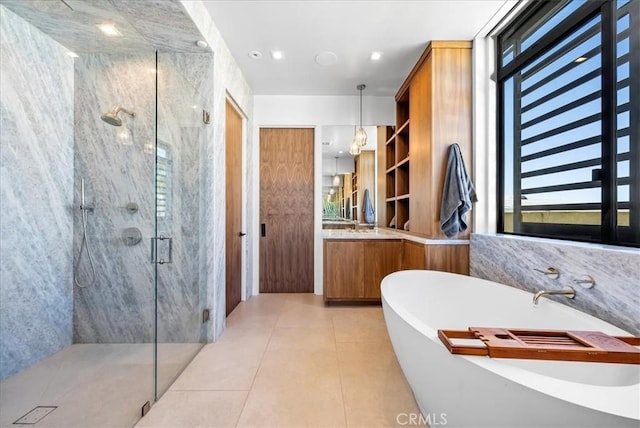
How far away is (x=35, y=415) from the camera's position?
1418 mm

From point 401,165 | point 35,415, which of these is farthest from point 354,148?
point 35,415

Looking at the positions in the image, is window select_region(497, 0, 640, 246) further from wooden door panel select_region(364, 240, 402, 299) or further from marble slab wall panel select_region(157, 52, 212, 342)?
marble slab wall panel select_region(157, 52, 212, 342)

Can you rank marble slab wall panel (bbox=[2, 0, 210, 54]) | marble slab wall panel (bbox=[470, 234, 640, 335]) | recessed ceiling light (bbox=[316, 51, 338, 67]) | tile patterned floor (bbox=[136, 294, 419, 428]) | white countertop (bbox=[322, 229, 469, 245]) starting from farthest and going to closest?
recessed ceiling light (bbox=[316, 51, 338, 67]) < white countertop (bbox=[322, 229, 469, 245]) < marble slab wall panel (bbox=[2, 0, 210, 54]) < tile patterned floor (bbox=[136, 294, 419, 428]) < marble slab wall panel (bbox=[470, 234, 640, 335])

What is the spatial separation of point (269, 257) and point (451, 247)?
7.50ft

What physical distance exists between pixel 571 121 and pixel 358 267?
7.15 ft

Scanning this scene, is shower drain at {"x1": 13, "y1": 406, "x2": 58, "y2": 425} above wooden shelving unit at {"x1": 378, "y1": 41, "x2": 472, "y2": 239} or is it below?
below

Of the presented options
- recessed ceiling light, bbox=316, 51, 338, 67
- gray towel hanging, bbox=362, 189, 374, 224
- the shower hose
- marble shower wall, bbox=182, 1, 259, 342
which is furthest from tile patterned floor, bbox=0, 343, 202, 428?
recessed ceiling light, bbox=316, 51, 338, 67

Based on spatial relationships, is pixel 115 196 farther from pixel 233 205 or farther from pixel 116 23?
pixel 116 23

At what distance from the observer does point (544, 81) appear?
1864 mm

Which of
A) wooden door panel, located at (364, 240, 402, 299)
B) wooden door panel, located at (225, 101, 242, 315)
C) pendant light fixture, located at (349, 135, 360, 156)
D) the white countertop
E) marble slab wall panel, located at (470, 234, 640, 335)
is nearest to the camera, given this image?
marble slab wall panel, located at (470, 234, 640, 335)

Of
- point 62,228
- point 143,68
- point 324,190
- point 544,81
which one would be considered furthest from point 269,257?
point 544,81

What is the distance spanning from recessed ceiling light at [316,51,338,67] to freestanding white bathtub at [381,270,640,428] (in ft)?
7.40

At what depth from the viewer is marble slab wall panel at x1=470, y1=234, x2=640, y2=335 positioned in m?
1.12

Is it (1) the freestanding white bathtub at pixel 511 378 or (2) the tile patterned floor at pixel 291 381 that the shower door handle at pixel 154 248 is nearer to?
(2) the tile patterned floor at pixel 291 381
